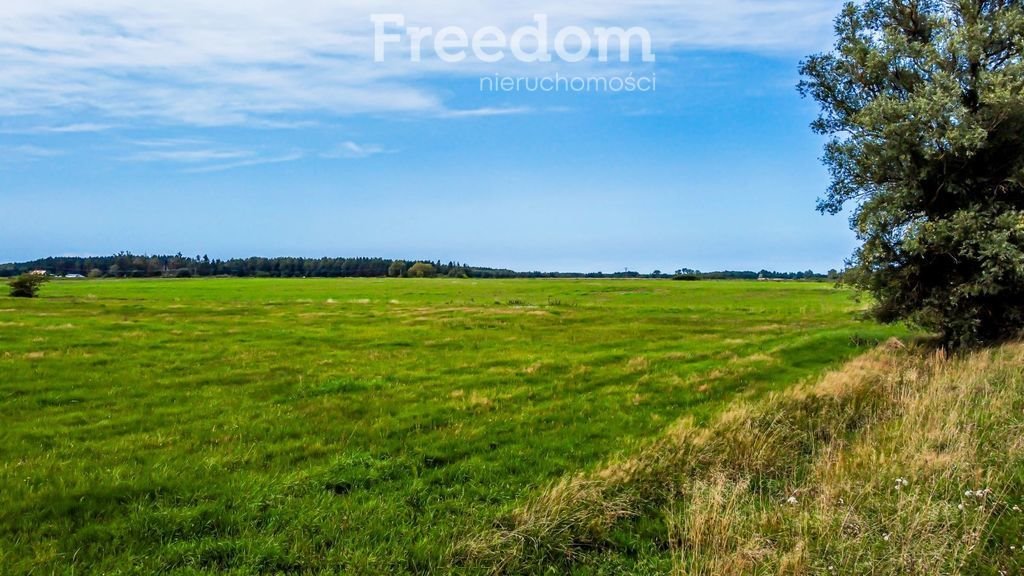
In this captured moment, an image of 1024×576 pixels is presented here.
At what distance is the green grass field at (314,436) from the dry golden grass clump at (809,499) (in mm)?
599

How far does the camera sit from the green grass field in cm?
679

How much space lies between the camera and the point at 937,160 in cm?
1873

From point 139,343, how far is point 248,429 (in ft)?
62.6

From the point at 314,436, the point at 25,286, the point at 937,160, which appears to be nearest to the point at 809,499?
the point at 314,436

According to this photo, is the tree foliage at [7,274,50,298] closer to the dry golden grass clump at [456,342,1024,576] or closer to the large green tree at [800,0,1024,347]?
the dry golden grass clump at [456,342,1024,576]

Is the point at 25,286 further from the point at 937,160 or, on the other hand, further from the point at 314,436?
the point at 937,160

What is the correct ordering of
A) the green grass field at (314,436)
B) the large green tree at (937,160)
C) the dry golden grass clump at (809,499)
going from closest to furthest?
the dry golden grass clump at (809,499), the green grass field at (314,436), the large green tree at (937,160)

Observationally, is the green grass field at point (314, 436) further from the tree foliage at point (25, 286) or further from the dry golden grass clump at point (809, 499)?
the tree foliage at point (25, 286)

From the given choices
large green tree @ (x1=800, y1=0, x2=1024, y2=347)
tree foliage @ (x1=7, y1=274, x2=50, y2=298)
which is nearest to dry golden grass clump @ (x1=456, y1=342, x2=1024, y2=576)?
large green tree @ (x1=800, y1=0, x2=1024, y2=347)

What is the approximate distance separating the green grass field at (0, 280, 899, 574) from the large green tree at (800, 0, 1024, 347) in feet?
16.3

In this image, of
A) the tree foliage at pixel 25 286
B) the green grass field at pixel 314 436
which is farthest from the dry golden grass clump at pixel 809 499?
the tree foliage at pixel 25 286

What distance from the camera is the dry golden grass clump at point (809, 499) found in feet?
19.4

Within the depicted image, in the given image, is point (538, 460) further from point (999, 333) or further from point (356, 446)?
point (999, 333)

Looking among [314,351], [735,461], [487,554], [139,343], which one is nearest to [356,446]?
[487,554]
